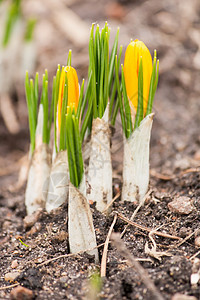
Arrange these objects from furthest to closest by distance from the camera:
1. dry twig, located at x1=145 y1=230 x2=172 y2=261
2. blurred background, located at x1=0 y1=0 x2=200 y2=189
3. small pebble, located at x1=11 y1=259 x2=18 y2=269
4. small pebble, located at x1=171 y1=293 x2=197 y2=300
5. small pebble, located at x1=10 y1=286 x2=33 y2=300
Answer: blurred background, located at x1=0 y1=0 x2=200 y2=189, small pebble, located at x1=11 y1=259 x2=18 y2=269, dry twig, located at x1=145 y1=230 x2=172 y2=261, small pebble, located at x1=10 y1=286 x2=33 y2=300, small pebble, located at x1=171 y1=293 x2=197 y2=300

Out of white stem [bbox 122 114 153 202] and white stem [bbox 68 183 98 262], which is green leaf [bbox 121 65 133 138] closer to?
white stem [bbox 122 114 153 202]

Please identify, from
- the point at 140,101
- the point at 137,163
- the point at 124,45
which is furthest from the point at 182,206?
the point at 124,45

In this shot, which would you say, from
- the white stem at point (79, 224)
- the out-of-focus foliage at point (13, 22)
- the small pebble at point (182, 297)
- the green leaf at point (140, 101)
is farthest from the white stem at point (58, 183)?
the out-of-focus foliage at point (13, 22)

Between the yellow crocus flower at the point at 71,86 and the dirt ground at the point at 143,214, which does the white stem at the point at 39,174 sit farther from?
the yellow crocus flower at the point at 71,86

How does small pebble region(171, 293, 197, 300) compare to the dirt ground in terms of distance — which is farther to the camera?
the dirt ground

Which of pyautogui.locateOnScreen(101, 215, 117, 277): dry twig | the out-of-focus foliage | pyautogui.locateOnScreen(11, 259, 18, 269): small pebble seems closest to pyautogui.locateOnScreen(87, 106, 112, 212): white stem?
pyautogui.locateOnScreen(101, 215, 117, 277): dry twig
